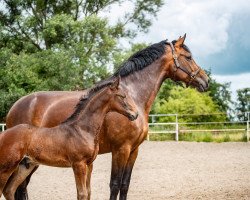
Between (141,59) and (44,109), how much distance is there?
157 centimetres

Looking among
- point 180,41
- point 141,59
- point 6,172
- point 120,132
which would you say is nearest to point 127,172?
point 120,132

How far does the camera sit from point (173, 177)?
11344mm

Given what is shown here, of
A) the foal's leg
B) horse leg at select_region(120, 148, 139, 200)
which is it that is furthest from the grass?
the foal's leg

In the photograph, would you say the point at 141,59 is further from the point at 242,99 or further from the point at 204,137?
the point at 242,99

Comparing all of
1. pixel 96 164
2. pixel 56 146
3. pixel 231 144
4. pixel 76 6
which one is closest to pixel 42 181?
pixel 96 164

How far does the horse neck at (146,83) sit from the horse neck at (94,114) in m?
1.00

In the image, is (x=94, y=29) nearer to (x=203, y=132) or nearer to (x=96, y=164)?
(x=203, y=132)

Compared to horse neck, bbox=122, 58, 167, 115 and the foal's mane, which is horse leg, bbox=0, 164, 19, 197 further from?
horse neck, bbox=122, 58, 167, 115

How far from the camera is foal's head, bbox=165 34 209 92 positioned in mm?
7129

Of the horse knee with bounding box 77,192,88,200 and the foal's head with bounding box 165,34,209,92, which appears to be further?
the foal's head with bounding box 165,34,209,92

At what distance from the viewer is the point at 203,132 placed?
24.4 m

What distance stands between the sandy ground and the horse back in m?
2.22

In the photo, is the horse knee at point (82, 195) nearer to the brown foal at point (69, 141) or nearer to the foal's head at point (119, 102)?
the brown foal at point (69, 141)

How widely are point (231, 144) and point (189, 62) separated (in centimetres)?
1401
